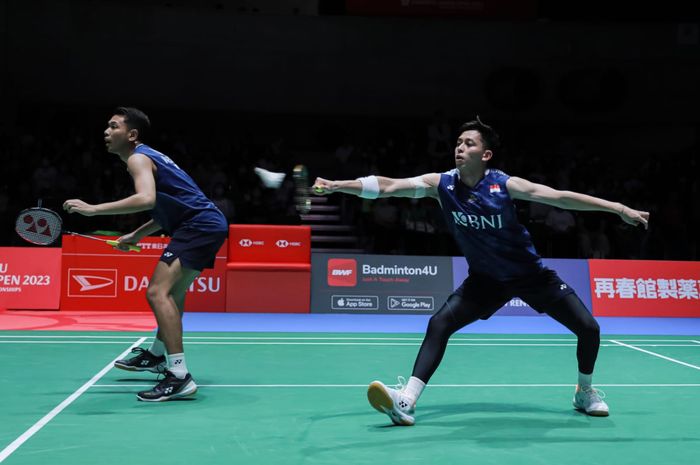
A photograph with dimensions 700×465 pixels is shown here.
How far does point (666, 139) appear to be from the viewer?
1883cm

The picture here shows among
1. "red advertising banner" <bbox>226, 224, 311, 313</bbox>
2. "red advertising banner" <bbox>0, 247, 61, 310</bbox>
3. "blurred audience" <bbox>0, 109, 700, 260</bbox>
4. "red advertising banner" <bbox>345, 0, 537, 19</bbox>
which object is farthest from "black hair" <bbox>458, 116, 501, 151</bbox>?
"red advertising banner" <bbox>345, 0, 537, 19</bbox>

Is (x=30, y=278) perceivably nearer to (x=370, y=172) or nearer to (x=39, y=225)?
(x=39, y=225)

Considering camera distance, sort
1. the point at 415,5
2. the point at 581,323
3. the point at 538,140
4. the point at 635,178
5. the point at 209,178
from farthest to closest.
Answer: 1. the point at 538,140
2. the point at 415,5
3. the point at 635,178
4. the point at 209,178
5. the point at 581,323

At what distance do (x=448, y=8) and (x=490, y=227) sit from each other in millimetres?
14158

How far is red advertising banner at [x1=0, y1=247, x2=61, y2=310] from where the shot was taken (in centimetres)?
1026

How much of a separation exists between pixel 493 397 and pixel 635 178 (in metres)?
12.7

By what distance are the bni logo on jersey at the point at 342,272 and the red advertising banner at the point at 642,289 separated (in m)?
3.35

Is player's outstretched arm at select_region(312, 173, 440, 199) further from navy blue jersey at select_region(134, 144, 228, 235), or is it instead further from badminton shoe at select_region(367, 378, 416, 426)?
navy blue jersey at select_region(134, 144, 228, 235)

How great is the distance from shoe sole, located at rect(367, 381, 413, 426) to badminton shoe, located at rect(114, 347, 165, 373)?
1953mm

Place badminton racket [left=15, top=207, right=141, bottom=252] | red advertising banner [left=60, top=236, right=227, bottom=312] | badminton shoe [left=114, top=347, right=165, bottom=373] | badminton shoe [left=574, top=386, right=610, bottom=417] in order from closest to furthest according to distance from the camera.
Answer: badminton shoe [left=574, top=386, right=610, bottom=417], badminton shoe [left=114, top=347, right=165, bottom=373], badminton racket [left=15, top=207, right=141, bottom=252], red advertising banner [left=60, top=236, right=227, bottom=312]

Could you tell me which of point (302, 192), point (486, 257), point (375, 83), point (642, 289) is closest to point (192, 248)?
point (302, 192)

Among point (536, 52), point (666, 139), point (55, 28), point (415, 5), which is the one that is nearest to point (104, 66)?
point (55, 28)

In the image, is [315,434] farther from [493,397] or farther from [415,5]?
[415,5]

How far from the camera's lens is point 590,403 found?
188 inches
